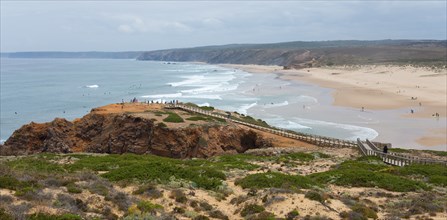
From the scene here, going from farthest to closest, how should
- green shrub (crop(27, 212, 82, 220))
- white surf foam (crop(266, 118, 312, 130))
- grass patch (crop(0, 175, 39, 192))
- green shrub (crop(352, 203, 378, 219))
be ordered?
white surf foam (crop(266, 118, 312, 130)) < green shrub (crop(352, 203, 378, 219)) < grass patch (crop(0, 175, 39, 192)) < green shrub (crop(27, 212, 82, 220))

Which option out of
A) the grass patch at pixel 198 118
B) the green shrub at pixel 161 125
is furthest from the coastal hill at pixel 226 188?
the grass patch at pixel 198 118

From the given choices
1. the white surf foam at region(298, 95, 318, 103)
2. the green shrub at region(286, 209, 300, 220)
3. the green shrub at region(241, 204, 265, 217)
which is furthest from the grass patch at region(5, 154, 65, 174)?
the white surf foam at region(298, 95, 318, 103)

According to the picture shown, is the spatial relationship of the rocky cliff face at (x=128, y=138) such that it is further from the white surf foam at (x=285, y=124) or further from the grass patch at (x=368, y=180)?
the white surf foam at (x=285, y=124)

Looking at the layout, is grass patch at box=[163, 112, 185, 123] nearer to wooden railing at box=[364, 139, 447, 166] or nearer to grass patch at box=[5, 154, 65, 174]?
grass patch at box=[5, 154, 65, 174]

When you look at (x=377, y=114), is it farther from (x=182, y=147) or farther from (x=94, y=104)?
(x=94, y=104)

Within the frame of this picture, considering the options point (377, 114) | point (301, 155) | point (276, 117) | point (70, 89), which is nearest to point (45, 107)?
point (70, 89)

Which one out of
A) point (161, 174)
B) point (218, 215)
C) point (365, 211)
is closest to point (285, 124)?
point (161, 174)

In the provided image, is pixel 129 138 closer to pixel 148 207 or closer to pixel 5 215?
pixel 148 207
